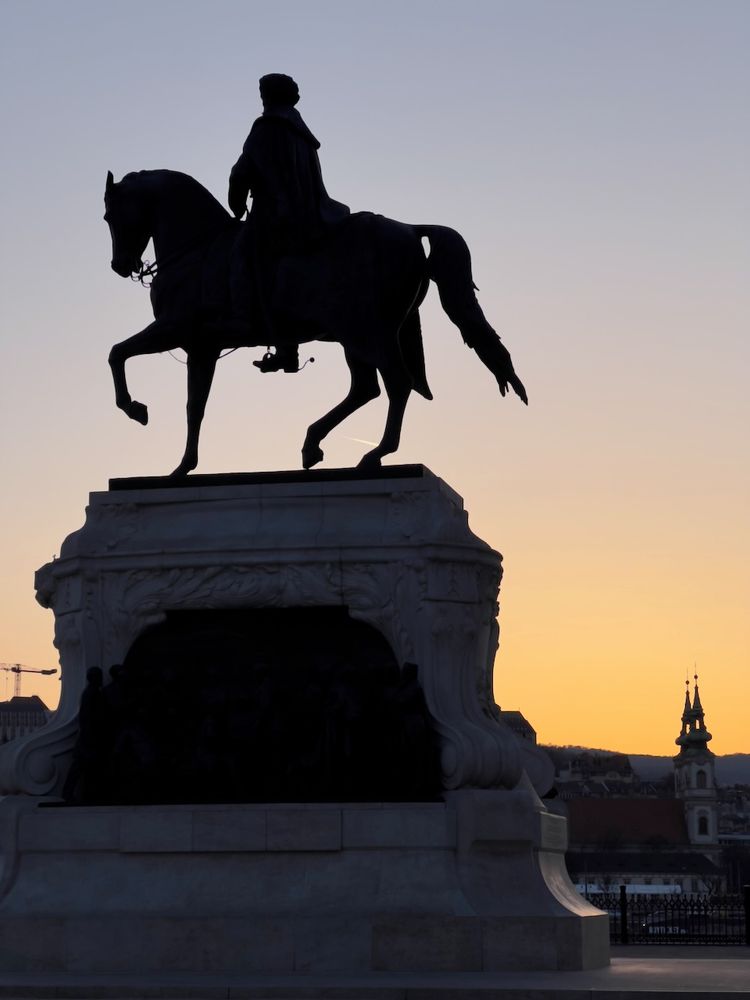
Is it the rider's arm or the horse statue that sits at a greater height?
the rider's arm

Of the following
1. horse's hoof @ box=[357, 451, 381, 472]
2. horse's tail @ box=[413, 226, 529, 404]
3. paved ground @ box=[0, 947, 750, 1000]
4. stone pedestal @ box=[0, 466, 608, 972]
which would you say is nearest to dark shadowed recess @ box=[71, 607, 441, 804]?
stone pedestal @ box=[0, 466, 608, 972]

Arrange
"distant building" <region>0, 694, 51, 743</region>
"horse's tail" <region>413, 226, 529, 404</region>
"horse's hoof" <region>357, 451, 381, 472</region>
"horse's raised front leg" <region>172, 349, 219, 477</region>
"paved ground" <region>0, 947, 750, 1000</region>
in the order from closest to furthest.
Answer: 1. "paved ground" <region>0, 947, 750, 1000</region>
2. "horse's hoof" <region>357, 451, 381, 472</region>
3. "horse's tail" <region>413, 226, 529, 404</region>
4. "horse's raised front leg" <region>172, 349, 219, 477</region>
5. "distant building" <region>0, 694, 51, 743</region>

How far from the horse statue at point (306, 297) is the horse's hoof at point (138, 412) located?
0.01m

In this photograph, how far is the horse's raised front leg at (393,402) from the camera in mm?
21688

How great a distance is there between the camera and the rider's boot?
22.1 meters

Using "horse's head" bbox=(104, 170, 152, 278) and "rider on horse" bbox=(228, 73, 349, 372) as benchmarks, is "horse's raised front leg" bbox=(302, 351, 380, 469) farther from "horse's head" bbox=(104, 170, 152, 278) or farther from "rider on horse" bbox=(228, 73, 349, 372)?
"horse's head" bbox=(104, 170, 152, 278)

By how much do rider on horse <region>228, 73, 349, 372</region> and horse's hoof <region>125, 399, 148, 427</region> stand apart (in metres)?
1.32

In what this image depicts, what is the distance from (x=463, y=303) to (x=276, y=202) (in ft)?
7.33

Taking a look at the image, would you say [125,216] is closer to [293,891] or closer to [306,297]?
[306,297]

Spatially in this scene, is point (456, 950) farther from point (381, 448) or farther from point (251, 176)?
point (251, 176)

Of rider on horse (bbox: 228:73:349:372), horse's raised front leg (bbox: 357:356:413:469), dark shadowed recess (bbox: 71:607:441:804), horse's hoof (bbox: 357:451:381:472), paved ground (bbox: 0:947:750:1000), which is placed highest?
rider on horse (bbox: 228:73:349:372)

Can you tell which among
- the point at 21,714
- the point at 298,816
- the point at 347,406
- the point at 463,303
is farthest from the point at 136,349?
the point at 21,714

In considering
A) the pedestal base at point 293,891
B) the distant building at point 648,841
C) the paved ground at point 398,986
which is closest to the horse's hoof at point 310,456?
the pedestal base at point 293,891

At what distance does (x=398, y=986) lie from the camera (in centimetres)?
1700
